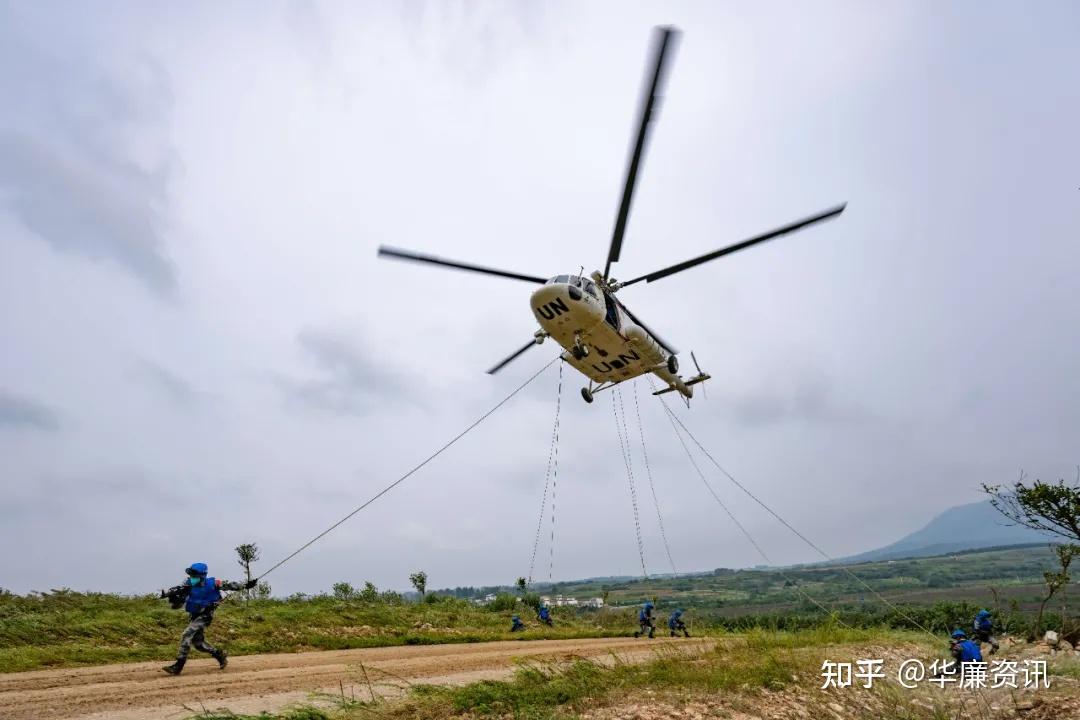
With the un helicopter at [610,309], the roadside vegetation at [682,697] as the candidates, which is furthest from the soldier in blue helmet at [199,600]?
the un helicopter at [610,309]

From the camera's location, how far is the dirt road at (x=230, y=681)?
25.5 feet

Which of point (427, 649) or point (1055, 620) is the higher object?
point (427, 649)

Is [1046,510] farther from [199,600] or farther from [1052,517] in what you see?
[199,600]

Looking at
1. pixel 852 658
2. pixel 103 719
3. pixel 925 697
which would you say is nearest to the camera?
pixel 103 719

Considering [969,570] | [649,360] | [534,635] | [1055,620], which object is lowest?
[969,570]

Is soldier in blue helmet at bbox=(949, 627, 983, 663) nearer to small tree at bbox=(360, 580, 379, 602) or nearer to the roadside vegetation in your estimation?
the roadside vegetation

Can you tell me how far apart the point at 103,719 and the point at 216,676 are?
306 centimetres

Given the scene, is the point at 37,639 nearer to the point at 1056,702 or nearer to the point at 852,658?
the point at 852,658

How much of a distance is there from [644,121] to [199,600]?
41.2 ft

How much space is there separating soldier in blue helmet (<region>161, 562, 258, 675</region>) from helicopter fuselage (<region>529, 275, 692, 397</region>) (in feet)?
30.6

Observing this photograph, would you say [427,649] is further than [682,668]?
Yes

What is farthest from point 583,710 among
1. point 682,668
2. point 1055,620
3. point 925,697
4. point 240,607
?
point 1055,620

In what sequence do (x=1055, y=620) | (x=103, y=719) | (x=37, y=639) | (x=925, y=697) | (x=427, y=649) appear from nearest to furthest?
(x=103, y=719)
(x=925, y=697)
(x=37, y=639)
(x=427, y=649)
(x=1055, y=620)

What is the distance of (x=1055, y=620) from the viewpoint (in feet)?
81.1
